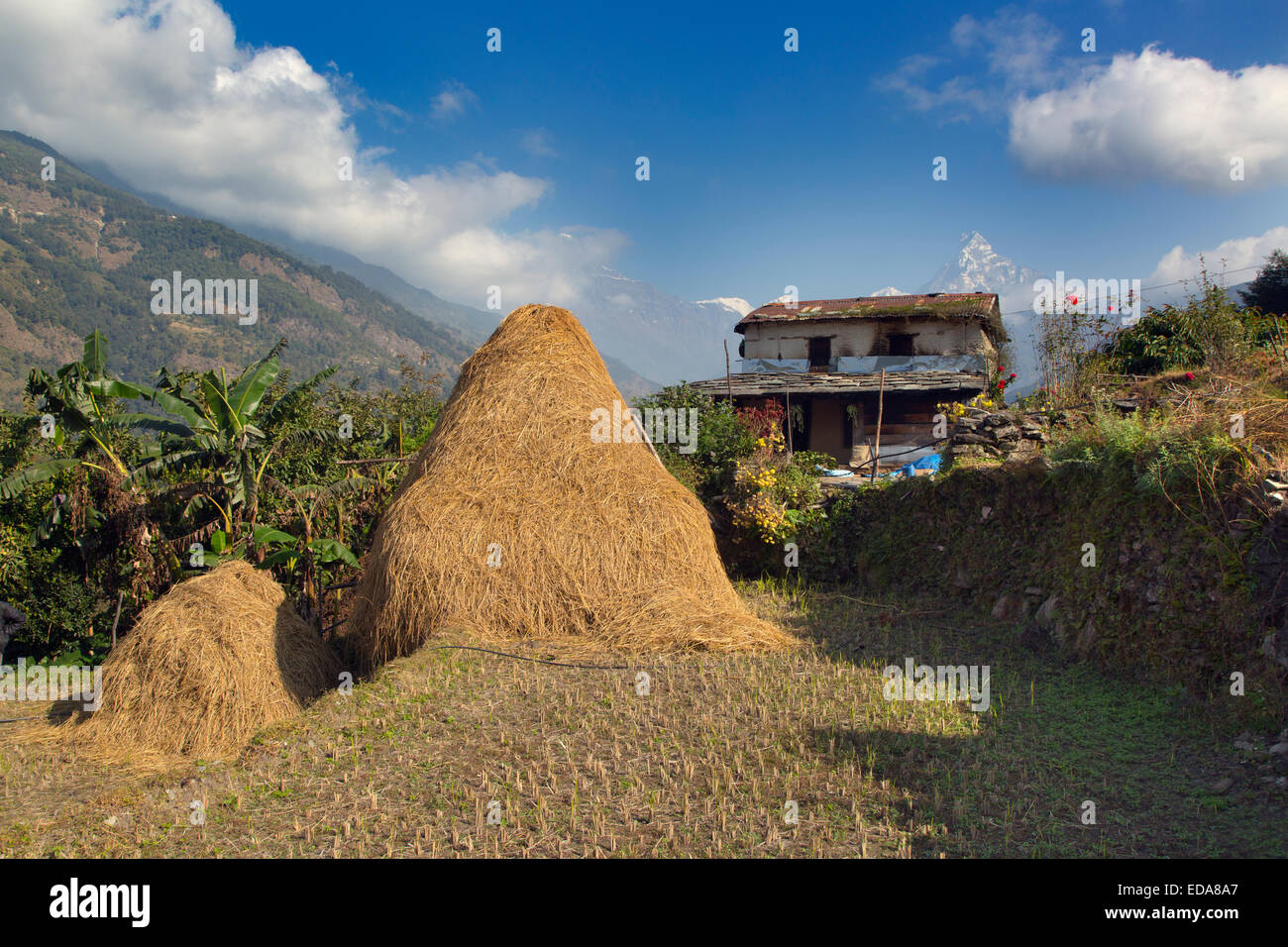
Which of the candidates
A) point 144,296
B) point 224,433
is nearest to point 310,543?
point 224,433

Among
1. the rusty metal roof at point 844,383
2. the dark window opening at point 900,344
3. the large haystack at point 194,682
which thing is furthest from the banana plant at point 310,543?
the dark window opening at point 900,344

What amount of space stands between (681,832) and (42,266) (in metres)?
150

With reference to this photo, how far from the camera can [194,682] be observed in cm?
719

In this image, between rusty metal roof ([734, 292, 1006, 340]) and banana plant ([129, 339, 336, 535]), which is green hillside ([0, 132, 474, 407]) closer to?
rusty metal roof ([734, 292, 1006, 340])

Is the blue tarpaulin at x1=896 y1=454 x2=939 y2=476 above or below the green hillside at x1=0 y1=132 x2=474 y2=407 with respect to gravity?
Result: below

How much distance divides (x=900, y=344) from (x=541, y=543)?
20.4 m

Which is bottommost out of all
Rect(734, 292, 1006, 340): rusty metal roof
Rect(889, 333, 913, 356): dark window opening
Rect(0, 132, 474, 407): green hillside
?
Rect(889, 333, 913, 356): dark window opening

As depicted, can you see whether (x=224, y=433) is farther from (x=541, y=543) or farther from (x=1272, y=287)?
(x=1272, y=287)

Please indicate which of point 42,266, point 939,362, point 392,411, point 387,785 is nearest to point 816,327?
point 939,362

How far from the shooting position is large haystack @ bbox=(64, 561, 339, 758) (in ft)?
23.4

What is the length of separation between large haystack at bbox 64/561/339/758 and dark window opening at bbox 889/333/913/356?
2217 centimetres

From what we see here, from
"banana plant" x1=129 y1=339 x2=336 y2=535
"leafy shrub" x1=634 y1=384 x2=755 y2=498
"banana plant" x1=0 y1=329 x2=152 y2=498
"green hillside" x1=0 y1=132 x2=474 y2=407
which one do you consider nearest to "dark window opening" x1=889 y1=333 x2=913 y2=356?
"leafy shrub" x1=634 y1=384 x2=755 y2=498

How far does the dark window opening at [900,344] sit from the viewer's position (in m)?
25.3

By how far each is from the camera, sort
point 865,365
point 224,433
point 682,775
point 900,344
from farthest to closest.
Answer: point 900,344 → point 865,365 → point 224,433 → point 682,775
